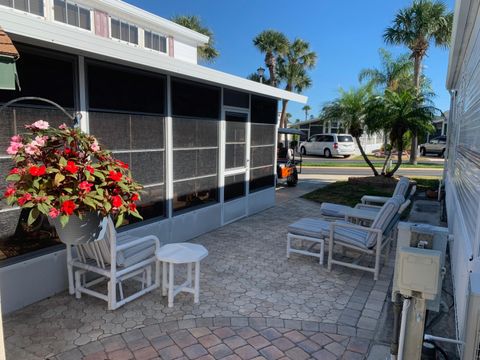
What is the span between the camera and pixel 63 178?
229cm

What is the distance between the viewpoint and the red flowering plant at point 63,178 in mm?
2271

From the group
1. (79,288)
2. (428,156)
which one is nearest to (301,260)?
(79,288)

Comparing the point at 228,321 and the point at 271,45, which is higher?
the point at 271,45

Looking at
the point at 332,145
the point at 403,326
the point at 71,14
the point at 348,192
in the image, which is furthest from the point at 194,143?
the point at 332,145

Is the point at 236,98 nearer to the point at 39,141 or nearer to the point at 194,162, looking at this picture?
the point at 194,162

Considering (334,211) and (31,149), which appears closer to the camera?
(31,149)

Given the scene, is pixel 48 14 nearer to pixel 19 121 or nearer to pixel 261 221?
pixel 19 121

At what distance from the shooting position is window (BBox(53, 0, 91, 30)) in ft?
27.8

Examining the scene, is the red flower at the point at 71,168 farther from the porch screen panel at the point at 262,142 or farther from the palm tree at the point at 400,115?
the palm tree at the point at 400,115

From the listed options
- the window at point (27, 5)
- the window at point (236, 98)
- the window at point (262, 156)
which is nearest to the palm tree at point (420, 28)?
the window at point (262, 156)

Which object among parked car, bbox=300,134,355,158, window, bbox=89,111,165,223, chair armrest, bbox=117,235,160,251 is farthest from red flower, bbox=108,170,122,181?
parked car, bbox=300,134,355,158

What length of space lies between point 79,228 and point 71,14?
8.32 m

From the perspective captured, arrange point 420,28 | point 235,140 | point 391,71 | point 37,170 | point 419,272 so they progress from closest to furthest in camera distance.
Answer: point 419,272, point 37,170, point 235,140, point 420,28, point 391,71

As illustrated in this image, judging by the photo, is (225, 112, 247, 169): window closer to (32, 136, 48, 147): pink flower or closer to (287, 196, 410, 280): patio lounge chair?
(287, 196, 410, 280): patio lounge chair
